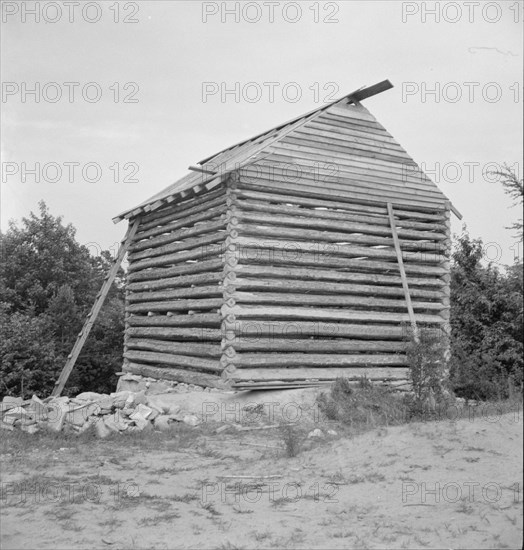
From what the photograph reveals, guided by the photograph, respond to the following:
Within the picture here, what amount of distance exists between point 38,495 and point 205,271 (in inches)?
314

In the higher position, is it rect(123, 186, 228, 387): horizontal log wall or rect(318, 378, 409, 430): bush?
rect(123, 186, 228, 387): horizontal log wall

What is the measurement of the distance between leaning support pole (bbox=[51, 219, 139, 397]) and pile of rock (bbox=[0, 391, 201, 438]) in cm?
315

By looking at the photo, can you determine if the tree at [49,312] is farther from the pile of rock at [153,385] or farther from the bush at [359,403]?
the bush at [359,403]

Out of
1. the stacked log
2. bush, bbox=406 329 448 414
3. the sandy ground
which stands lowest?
the sandy ground

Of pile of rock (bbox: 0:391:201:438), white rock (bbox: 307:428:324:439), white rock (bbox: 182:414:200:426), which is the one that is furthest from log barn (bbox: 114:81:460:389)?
white rock (bbox: 307:428:324:439)

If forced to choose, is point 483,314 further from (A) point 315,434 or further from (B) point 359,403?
(A) point 315,434

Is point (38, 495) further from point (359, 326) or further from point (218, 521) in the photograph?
point (359, 326)

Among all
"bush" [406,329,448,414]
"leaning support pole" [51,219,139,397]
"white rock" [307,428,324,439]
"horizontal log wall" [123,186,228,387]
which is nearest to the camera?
"bush" [406,329,448,414]

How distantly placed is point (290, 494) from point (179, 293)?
857cm

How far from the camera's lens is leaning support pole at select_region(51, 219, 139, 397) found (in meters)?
16.0

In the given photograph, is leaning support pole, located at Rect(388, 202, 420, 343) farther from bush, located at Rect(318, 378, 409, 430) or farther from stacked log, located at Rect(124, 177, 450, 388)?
bush, located at Rect(318, 378, 409, 430)

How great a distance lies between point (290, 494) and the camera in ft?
24.6

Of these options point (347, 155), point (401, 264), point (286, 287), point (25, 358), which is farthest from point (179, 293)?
point (25, 358)

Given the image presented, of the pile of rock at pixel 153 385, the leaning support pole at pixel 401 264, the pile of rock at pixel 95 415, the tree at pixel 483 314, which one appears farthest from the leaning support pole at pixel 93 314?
the tree at pixel 483 314
